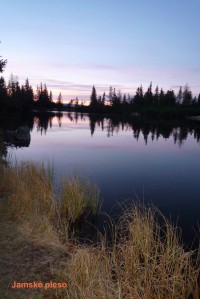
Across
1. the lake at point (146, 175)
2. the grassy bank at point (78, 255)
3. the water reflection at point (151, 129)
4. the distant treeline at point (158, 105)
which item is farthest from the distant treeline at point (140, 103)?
the grassy bank at point (78, 255)

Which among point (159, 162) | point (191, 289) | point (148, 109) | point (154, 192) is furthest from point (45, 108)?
point (191, 289)

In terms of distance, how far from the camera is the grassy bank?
4098mm

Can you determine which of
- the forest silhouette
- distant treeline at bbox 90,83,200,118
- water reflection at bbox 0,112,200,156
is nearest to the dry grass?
water reflection at bbox 0,112,200,156

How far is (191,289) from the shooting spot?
419 cm

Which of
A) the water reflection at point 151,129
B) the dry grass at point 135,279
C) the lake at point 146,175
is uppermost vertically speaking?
the dry grass at point 135,279

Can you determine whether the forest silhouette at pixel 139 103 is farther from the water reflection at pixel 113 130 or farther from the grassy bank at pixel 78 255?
the grassy bank at pixel 78 255

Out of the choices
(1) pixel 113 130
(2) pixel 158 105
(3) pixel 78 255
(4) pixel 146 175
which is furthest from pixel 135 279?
(2) pixel 158 105

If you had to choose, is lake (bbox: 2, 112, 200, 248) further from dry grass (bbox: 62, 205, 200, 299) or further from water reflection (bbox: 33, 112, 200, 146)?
water reflection (bbox: 33, 112, 200, 146)

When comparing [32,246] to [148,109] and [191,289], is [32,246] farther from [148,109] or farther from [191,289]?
[148,109]

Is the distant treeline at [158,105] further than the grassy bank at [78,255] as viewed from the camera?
Yes

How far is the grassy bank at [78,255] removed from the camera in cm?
410

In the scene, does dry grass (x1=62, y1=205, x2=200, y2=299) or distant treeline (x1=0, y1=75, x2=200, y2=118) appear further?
distant treeline (x1=0, y1=75, x2=200, y2=118)

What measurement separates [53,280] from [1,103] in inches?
397

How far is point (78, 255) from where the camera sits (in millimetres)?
4594
